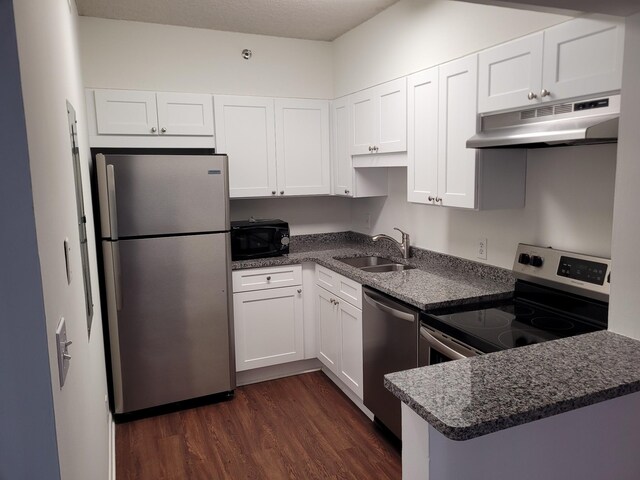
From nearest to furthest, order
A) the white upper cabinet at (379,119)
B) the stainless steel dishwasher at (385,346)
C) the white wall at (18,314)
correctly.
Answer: the white wall at (18,314) → the stainless steel dishwasher at (385,346) → the white upper cabinet at (379,119)

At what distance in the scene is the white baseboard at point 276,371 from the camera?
11.7 feet

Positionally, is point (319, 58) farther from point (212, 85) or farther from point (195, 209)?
point (195, 209)

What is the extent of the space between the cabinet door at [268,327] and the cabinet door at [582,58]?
2.23 m

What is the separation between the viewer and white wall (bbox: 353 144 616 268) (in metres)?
2.04

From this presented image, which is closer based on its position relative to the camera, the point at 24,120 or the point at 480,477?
the point at 24,120

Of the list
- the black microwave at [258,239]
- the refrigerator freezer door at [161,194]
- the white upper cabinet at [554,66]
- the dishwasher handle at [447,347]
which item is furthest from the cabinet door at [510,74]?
the black microwave at [258,239]

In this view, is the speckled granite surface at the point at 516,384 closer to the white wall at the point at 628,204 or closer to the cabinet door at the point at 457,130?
the white wall at the point at 628,204

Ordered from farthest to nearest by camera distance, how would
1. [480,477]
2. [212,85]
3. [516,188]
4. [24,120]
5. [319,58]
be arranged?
[319,58] < [212,85] < [516,188] < [480,477] < [24,120]

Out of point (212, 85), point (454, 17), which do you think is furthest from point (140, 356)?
point (454, 17)

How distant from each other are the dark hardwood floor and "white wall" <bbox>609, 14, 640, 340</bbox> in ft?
4.77

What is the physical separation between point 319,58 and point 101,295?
7.89ft

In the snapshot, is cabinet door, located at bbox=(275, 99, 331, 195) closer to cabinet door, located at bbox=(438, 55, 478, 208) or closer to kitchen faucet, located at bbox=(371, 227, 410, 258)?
kitchen faucet, located at bbox=(371, 227, 410, 258)

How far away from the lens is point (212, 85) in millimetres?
3539

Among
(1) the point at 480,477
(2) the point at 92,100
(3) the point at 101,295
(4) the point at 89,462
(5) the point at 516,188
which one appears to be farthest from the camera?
(2) the point at 92,100
